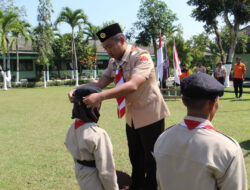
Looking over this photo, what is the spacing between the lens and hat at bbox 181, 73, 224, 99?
139 centimetres

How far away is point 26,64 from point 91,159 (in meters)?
35.3

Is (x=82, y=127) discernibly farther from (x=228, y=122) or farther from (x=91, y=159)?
(x=228, y=122)

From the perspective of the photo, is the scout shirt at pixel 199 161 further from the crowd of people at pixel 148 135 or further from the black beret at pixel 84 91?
the black beret at pixel 84 91

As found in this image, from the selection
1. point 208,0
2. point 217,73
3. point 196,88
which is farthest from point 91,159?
point 208,0

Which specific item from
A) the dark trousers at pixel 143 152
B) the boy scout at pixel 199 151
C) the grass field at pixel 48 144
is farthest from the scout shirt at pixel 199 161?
the grass field at pixel 48 144

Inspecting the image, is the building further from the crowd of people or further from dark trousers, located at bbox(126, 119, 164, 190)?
the crowd of people

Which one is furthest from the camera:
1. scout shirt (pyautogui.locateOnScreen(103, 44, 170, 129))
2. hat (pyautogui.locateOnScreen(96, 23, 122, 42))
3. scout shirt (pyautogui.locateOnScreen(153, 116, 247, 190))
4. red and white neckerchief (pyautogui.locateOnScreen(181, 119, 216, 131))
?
scout shirt (pyautogui.locateOnScreen(103, 44, 170, 129))

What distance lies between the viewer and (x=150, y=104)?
2.55m

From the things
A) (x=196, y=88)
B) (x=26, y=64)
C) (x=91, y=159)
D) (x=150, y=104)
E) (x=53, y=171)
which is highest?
(x=26, y=64)

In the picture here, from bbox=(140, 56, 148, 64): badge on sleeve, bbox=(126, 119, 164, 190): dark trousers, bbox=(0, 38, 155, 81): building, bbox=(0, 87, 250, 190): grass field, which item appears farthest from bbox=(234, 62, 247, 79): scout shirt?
bbox=(0, 38, 155, 81): building

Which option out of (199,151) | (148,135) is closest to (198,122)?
(199,151)

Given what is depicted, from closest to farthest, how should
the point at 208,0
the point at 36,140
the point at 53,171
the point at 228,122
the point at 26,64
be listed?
the point at 53,171 → the point at 36,140 → the point at 228,122 → the point at 208,0 → the point at 26,64

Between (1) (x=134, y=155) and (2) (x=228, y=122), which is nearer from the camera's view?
(1) (x=134, y=155)

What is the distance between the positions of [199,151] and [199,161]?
5 centimetres
